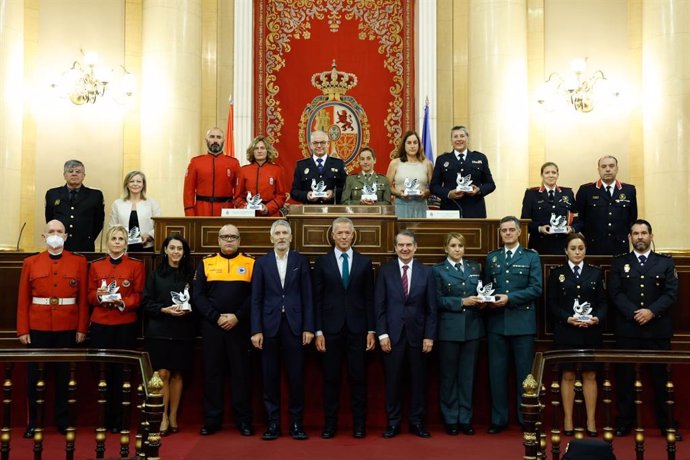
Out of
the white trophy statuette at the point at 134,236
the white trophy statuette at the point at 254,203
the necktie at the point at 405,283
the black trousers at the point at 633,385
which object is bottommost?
the black trousers at the point at 633,385

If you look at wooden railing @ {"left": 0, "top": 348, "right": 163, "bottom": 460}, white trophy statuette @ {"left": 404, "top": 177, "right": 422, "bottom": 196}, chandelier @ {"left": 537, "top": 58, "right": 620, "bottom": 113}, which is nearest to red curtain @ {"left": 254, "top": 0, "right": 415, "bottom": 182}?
chandelier @ {"left": 537, "top": 58, "right": 620, "bottom": 113}

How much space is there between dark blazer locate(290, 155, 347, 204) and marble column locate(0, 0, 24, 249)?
3515 mm

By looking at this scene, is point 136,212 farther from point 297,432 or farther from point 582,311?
point 582,311

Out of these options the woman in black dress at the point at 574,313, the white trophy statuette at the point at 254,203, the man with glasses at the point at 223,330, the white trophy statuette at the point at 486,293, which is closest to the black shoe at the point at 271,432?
the man with glasses at the point at 223,330

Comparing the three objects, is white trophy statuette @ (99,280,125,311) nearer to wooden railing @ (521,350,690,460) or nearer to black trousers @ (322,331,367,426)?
black trousers @ (322,331,367,426)

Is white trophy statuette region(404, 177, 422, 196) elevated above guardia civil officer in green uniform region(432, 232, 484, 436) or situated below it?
above

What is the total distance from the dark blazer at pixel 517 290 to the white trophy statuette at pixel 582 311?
302mm

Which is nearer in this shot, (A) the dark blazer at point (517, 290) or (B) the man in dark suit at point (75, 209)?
(A) the dark blazer at point (517, 290)

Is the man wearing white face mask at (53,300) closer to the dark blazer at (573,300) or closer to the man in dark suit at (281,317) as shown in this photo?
the man in dark suit at (281,317)

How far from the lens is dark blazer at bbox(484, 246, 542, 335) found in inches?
285

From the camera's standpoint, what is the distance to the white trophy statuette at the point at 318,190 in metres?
8.22

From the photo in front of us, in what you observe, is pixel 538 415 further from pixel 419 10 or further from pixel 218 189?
pixel 419 10

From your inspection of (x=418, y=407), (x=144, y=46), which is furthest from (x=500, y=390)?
(x=144, y=46)

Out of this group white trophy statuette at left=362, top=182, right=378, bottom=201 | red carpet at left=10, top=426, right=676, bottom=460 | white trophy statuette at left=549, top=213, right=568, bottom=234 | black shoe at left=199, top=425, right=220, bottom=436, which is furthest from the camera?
white trophy statuette at left=362, top=182, right=378, bottom=201
